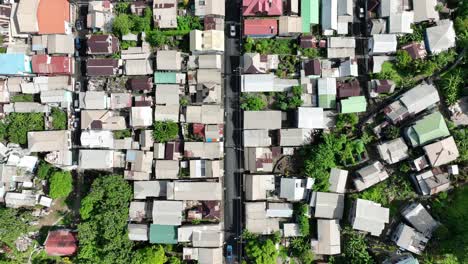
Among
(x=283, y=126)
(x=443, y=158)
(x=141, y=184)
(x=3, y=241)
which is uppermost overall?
(x=283, y=126)

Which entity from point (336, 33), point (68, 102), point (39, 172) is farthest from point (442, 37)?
point (39, 172)

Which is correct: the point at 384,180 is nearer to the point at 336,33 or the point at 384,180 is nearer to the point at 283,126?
the point at 283,126

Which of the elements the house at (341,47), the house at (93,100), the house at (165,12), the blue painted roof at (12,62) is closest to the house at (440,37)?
the house at (341,47)

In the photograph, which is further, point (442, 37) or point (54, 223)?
point (54, 223)

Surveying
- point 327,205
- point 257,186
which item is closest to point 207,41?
point 257,186

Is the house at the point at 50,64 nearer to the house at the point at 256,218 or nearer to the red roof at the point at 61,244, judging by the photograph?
the red roof at the point at 61,244

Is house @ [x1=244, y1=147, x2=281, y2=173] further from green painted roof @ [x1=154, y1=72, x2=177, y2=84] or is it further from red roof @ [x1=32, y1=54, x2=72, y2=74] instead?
red roof @ [x1=32, y1=54, x2=72, y2=74]

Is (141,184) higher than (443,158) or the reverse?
the reverse
